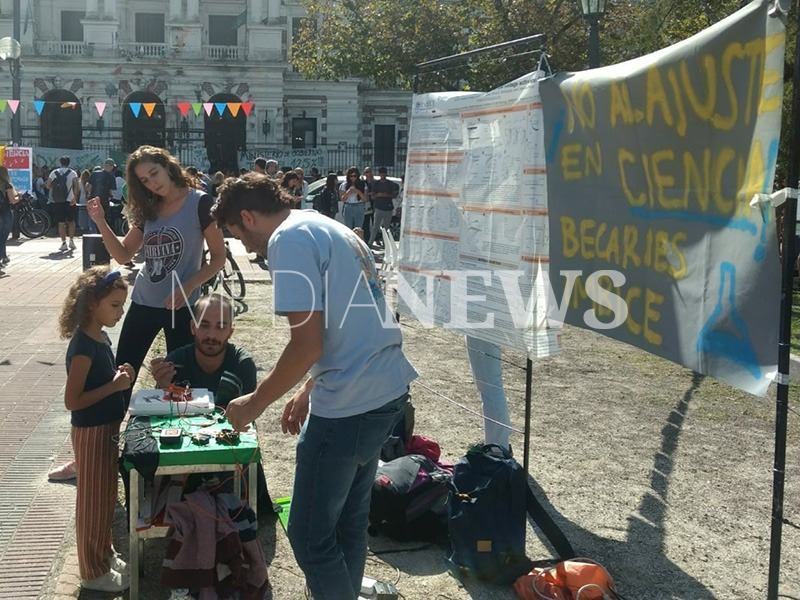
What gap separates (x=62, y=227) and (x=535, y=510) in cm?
1591

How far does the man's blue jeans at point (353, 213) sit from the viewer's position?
19.5 metres

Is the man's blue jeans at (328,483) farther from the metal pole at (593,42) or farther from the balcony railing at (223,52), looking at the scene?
the balcony railing at (223,52)

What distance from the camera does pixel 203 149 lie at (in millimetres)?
43000

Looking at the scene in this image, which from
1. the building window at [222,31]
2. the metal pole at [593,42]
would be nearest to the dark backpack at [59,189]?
the metal pole at [593,42]

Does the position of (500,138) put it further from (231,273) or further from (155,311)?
(231,273)

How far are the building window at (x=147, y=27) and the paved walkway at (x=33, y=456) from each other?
3981 cm

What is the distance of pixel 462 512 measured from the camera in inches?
163

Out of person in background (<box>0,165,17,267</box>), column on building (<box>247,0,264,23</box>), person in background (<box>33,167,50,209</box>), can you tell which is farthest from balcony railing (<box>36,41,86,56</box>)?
person in background (<box>0,165,17,267</box>)

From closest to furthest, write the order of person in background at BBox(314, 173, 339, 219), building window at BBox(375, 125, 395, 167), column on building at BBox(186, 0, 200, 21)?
person in background at BBox(314, 173, 339, 219), column on building at BBox(186, 0, 200, 21), building window at BBox(375, 125, 395, 167)

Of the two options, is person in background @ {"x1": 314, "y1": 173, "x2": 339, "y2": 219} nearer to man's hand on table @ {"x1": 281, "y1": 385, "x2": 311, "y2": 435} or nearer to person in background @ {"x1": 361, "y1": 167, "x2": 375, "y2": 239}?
person in background @ {"x1": 361, "y1": 167, "x2": 375, "y2": 239}

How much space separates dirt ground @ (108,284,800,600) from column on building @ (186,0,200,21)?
136 feet

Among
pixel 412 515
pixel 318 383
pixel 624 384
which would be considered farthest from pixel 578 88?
pixel 624 384

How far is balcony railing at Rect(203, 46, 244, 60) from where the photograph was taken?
156 ft

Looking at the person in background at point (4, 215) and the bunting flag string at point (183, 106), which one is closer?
the person in background at point (4, 215)
